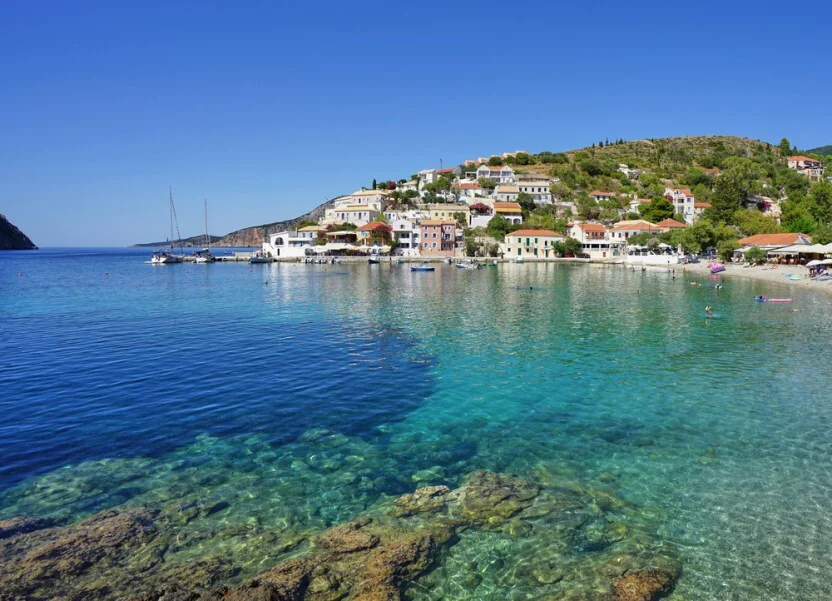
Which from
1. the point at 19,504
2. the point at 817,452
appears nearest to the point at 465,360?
the point at 817,452

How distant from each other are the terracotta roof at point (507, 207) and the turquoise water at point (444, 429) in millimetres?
92389

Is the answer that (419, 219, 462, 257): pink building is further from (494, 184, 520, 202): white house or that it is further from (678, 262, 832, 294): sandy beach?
(678, 262, 832, 294): sandy beach

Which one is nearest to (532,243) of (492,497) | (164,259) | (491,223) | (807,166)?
(491,223)

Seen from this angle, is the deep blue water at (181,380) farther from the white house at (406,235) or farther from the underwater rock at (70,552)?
the white house at (406,235)

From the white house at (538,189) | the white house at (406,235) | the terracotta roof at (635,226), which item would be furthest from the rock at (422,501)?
the white house at (538,189)

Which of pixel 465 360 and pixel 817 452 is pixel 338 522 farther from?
pixel 465 360

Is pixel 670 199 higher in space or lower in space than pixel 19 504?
higher

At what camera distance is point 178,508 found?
31.1 feet

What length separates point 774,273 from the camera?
57.6 metres

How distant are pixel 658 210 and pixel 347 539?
124 metres

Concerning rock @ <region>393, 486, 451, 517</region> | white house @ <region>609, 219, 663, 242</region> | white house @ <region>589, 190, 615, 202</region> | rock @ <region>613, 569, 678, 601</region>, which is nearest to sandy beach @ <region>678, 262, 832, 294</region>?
white house @ <region>609, 219, 663, 242</region>

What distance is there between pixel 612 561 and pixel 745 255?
76884mm

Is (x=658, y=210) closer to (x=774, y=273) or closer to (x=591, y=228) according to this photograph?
(x=591, y=228)

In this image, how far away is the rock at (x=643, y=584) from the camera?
23.1 ft
